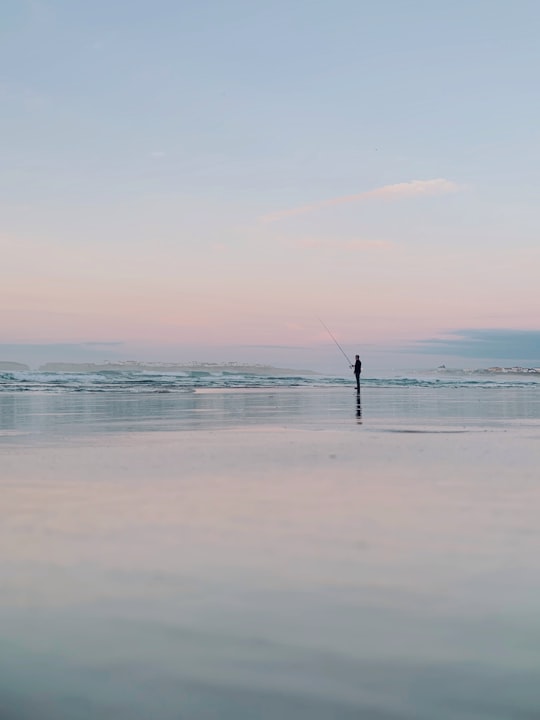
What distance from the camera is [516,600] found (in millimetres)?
3242

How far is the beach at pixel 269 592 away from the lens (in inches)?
93.6

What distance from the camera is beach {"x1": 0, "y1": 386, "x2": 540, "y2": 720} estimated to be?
7.80ft

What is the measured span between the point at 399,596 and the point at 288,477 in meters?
3.64

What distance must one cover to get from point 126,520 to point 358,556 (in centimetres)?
174

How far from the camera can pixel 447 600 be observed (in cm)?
327

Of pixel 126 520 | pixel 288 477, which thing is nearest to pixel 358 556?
pixel 126 520

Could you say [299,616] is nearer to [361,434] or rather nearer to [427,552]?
[427,552]

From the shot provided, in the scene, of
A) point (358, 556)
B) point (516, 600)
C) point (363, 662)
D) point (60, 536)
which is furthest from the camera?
point (60, 536)

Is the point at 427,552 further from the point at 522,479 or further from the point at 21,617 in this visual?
the point at 522,479

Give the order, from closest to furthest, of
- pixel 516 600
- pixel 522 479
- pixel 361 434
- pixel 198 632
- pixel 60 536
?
pixel 198 632 → pixel 516 600 → pixel 60 536 → pixel 522 479 → pixel 361 434

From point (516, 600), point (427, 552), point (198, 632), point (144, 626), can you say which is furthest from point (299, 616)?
point (427, 552)

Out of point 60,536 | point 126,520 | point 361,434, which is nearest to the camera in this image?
point 60,536

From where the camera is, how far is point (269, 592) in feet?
11.1

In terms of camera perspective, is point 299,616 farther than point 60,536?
No
